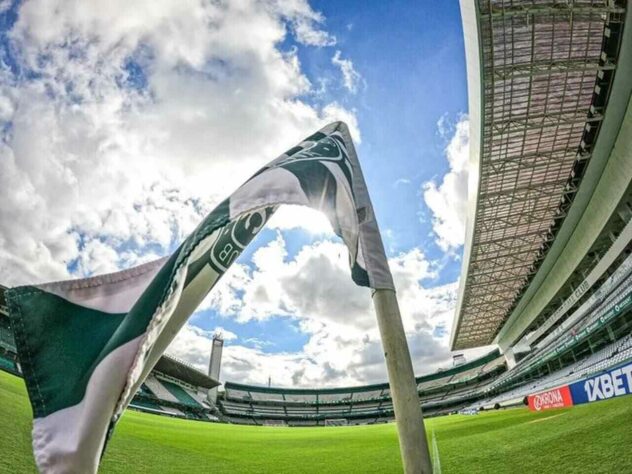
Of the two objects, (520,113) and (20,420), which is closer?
(20,420)

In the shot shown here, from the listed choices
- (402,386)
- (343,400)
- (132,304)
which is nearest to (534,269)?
(402,386)

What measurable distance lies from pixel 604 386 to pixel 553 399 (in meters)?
4.75

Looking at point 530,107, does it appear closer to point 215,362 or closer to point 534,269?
point 534,269

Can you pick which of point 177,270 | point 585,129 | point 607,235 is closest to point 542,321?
point 607,235

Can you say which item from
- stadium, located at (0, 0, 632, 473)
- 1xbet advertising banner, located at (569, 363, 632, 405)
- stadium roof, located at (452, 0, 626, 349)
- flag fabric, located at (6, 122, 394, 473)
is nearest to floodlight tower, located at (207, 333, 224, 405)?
stadium, located at (0, 0, 632, 473)

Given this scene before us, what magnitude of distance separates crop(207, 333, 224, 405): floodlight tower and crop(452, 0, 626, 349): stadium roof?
40.8 meters

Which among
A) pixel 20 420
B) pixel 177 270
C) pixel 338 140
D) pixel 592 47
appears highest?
pixel 592 47

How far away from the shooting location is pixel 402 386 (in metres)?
1.42

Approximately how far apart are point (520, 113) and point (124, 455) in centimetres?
1503

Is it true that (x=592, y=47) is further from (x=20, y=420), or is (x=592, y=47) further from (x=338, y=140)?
(x=20, y=420)

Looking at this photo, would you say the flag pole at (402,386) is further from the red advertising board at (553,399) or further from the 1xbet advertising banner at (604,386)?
the red advertising board at (553,399)

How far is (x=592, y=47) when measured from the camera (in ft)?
34.9

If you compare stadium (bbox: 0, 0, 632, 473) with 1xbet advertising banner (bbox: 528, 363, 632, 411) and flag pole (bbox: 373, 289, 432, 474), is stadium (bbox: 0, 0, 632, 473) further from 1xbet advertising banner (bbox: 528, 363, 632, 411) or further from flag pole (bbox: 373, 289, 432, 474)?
flag pole (bbox: 373, 289, 432, 474)

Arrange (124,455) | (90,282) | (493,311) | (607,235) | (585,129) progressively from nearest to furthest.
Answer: (90,282) < (124,455) < (585,129) < (607,235) < (493,311)
